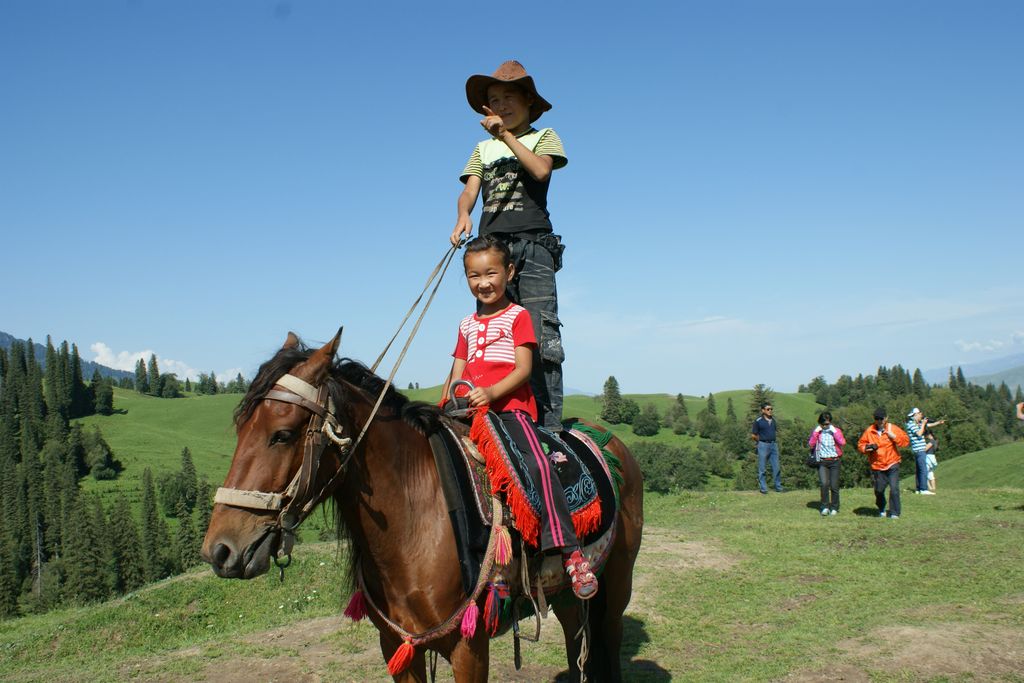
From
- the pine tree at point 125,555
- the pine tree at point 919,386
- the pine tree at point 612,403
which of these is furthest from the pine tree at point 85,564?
the pine tree at point 919,386

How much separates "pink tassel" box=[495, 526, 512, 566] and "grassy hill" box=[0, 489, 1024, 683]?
389 cm

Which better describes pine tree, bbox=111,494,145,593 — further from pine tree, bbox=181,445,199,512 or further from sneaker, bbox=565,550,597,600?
sneaker, bbox=565,550,597,600

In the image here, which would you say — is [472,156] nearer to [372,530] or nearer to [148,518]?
[372,530]

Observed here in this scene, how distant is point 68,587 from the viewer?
65.8 metres

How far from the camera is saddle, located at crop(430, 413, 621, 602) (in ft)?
11.5

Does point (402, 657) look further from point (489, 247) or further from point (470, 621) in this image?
point (489, 247)

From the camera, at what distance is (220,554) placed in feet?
9.08

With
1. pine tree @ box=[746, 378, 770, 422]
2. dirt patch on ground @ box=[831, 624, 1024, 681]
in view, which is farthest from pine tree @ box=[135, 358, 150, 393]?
dirt patch on ground @ box=[831, 624, 1024, 681]

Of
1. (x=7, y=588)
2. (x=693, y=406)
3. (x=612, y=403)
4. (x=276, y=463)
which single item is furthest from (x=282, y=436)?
(x=693, y=406)

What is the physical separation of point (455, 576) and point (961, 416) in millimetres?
107931

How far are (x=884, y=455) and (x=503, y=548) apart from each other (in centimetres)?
1392

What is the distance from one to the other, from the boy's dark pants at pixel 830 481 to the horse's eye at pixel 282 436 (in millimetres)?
15016

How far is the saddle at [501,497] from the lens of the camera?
3.49m

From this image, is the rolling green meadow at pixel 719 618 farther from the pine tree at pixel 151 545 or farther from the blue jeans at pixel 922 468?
the pine tree at pixel 151 545
